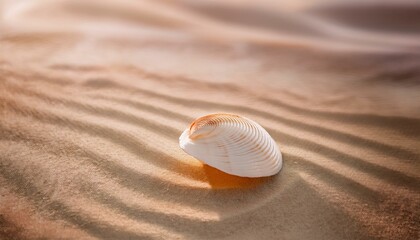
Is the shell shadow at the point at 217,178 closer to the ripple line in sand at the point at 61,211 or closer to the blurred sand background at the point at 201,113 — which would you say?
the blurred sand background at the point at 201,113

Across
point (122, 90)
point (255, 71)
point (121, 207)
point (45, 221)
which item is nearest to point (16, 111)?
point (122, 90)

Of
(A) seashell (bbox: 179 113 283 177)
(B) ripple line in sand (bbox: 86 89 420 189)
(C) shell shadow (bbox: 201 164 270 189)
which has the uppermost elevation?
(A) seashell (bbox: 179 113 283 177)

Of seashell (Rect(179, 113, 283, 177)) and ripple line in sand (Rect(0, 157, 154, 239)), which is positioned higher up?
seashell (Rect(179, 113, 283, 177))

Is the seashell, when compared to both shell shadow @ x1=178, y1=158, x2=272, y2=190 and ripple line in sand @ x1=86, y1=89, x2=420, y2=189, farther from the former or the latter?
ripple line in sand @ x1=86, y1=89, x2=420, y2=189

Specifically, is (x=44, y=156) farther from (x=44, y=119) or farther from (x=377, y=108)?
(x=377, y=108)

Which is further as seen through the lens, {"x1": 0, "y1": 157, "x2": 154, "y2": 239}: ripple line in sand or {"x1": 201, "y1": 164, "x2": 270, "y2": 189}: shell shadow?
{"x1": 201, "y1": 164, "x2": 270, "y2": 189}: shell shadow

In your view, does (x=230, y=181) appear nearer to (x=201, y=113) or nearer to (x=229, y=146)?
(x=229, y=146)

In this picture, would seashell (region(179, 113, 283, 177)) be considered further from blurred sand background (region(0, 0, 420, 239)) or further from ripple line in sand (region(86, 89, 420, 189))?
ripple line in sand (region(86, 89, 420, 189))

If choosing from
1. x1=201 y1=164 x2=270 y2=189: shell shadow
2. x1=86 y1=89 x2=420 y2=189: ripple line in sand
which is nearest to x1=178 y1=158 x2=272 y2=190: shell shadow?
x1=201 y1=164 x2=270 y2=189: shell shadow
